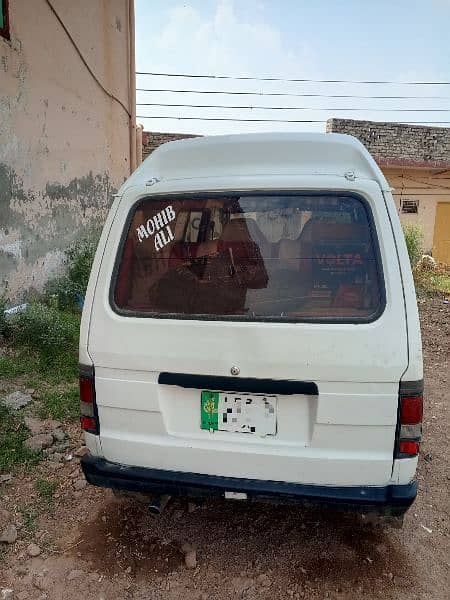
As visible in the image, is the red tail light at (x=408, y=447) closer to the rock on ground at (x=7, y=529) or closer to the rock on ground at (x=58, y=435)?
the rock on ground at (x=7, y=529)

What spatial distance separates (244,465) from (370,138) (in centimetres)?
1559

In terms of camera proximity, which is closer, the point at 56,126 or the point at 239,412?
the point at 239,412

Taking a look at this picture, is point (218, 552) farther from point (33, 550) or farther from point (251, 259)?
point (251, 259)

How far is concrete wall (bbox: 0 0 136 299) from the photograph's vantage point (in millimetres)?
5277

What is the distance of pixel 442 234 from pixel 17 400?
51.9 ft

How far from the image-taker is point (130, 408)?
2137 mm

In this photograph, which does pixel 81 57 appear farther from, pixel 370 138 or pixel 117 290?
pixel 370 138

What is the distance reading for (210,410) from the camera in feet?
6.81

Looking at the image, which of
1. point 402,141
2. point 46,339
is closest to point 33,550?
point 46,339

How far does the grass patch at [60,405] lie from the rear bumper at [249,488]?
1560 mm

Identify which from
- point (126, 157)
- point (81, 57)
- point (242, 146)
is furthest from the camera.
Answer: point (126, 157)

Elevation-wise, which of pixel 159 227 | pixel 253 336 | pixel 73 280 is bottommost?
pixel 73 280

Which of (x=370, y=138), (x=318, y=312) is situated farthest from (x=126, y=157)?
(x=370, y=138)

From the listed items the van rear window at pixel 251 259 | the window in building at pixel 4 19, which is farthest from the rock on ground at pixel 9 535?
the window in building at pixel 4 19
